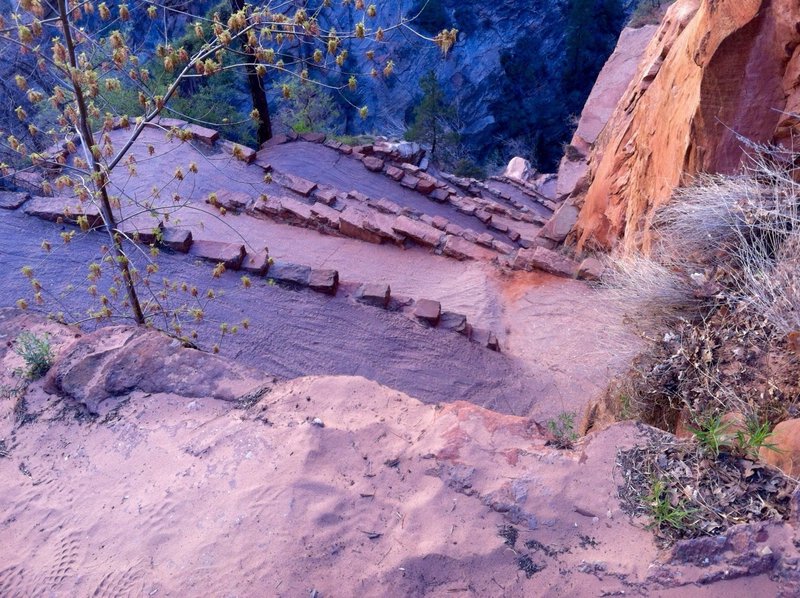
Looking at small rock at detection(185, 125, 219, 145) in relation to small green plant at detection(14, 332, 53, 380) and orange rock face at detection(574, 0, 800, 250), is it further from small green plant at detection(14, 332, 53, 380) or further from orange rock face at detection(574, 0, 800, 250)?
small green plant at detection(14, 332, 53, 380)

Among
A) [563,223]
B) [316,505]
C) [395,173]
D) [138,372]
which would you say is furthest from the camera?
[395,173]

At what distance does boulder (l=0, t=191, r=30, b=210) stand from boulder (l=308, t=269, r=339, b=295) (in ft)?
12.1

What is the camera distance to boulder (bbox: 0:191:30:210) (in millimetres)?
6926

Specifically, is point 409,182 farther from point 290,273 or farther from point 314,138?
point 290,273

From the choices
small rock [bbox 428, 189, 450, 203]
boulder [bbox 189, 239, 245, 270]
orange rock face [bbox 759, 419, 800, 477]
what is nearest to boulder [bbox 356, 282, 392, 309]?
boulder [bbox 189, 239, 245, 270]

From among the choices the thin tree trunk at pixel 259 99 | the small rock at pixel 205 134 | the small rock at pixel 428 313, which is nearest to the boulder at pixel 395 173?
the thin tree trunk at pixel 259 99

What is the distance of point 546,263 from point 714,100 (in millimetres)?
3205

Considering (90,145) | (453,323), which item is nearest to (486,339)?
(453,323)

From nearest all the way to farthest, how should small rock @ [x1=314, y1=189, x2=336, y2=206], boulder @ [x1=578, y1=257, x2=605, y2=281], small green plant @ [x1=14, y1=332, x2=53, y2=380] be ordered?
small green plant @ [x1=14, y1=332, x2=53, y2=380] → boulder @ [x1=578, y1=257, x2=605, y2=281] → small rock @ [x1=314, y1=189, x2=336, y2=206]

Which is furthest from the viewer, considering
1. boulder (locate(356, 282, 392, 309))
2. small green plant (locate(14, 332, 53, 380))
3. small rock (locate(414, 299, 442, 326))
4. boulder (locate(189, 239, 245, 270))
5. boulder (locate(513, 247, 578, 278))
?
boulder (locate(513, 247, 578, 278))

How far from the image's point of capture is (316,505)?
273 cm

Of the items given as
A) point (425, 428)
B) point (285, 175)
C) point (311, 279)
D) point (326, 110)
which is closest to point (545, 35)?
point (326, 110)

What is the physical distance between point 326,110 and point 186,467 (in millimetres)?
19506

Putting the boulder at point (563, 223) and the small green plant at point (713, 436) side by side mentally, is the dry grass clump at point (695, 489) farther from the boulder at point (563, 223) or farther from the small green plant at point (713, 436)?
the boulder at point (563, 223)
